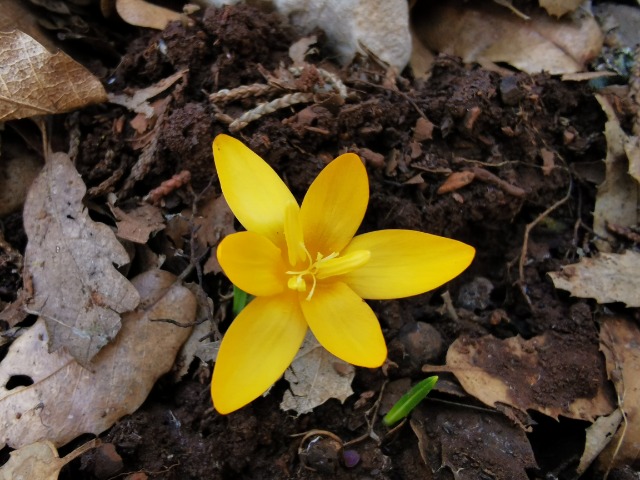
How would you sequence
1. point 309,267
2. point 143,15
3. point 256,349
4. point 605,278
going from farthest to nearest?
point 143,15
point 605,278
point 309,267
point 256,349

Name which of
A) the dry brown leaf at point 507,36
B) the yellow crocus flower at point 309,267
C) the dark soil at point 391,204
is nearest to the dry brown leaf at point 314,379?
the dark soil at point 391,204

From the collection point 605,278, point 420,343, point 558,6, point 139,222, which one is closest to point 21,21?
point 139,222

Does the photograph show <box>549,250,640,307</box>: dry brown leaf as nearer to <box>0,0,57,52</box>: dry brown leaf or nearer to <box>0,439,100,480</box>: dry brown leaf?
<box>0,439,100,480</box>: dry brown leaf

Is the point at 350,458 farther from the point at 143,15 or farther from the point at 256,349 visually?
the point at 143,15


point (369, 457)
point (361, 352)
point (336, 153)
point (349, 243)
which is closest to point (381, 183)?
point (336, 153)

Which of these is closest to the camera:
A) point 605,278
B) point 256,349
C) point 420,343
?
point 256,349

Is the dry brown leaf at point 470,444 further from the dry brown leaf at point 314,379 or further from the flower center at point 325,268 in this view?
the flower center at point 325,268

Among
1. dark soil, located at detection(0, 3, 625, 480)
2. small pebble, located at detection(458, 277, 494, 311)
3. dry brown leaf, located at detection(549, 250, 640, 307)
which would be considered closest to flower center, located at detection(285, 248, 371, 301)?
→ dark soil, located at detection(0, 3, 625, 480)
